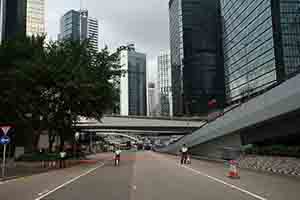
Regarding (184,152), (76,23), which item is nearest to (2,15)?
(184,152)

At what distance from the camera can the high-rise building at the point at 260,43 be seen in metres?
82.2

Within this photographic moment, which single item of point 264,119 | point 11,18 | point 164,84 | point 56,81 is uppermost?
point 164,84

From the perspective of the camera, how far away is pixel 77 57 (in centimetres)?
3494

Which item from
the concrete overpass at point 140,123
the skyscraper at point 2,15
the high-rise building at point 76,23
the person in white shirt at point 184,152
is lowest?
the person in white shirt at point 184,152

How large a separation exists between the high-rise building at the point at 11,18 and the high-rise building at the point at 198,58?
7000 cm

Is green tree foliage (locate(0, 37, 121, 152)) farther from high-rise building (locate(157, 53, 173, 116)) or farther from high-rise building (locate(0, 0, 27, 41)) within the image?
high-rise building (locate(157, 53, 173, 116))

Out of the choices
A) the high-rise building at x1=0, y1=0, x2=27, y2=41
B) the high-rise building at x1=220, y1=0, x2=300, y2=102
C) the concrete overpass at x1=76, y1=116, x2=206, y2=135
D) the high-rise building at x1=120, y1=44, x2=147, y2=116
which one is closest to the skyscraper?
the high-rise building at x1=0, y1=0, x2=27, y2=41

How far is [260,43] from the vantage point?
8856cm

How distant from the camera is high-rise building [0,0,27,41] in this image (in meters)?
64.9

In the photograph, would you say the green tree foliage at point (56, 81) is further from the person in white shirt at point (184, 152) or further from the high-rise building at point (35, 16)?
the high-rise building at point (35, 16)

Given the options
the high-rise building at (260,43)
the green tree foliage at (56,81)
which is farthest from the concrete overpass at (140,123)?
the green tree foliage at (56,81)

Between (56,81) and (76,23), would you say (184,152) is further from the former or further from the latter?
(76,23)

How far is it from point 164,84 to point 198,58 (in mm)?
45596

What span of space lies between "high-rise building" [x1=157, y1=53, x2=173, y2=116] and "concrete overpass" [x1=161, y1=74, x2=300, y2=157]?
119787 mm
